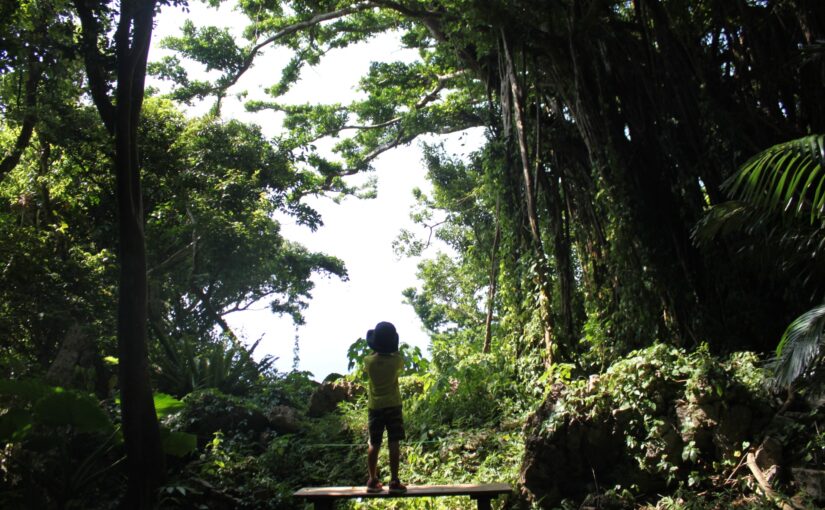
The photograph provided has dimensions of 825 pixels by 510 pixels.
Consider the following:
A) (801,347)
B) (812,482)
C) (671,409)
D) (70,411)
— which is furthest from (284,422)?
(801,347)

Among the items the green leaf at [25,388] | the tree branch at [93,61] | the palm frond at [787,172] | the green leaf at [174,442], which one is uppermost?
the tree branch at [93,61]

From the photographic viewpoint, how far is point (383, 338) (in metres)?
4.01

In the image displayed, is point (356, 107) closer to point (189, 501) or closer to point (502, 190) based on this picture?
point (502, 190)

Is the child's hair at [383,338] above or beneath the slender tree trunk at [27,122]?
beneath

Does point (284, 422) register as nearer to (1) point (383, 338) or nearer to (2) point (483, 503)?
(1) point (383, 338)

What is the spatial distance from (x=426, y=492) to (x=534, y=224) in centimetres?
298

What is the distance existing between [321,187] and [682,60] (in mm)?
8519

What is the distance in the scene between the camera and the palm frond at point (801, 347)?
296 centimetres

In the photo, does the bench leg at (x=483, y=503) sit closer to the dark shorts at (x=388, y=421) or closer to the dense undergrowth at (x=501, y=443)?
the dense undergrowth at (x=501, y=443)

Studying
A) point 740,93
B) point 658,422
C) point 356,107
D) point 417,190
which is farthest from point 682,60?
point 417,190

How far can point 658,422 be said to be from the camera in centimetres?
377

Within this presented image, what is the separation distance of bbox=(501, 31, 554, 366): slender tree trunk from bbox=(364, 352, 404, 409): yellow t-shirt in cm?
200

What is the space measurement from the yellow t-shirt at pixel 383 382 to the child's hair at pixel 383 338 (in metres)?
0.06

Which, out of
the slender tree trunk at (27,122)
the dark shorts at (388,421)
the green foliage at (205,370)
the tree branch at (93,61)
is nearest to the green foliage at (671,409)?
the dark shorts at (388,421)
